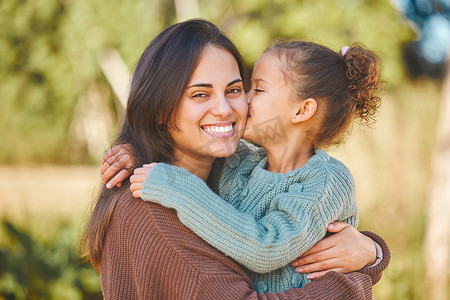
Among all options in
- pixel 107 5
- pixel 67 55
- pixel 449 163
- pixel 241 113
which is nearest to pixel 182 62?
pixel 241 113

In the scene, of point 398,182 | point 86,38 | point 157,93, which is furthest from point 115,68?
point 157,93

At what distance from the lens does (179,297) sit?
1.83 metres

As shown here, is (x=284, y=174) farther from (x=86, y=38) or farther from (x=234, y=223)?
(x=86, y=38)

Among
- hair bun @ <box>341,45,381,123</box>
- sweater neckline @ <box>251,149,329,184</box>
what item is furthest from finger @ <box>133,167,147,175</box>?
hair bun @ <box>341,45,381,123</box>

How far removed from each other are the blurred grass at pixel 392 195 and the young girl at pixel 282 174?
2715 millimetres

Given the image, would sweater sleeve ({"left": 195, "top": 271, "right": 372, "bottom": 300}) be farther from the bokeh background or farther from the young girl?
the bokeh background

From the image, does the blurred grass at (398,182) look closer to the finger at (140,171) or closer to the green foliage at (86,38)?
the finger at (140,171)

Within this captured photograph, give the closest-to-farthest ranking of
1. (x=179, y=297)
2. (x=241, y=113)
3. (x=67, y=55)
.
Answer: (x=179, y=297), (x=241, y=113), (x=67, y=55)

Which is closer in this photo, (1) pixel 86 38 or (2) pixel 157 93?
(2) pixel 157 93

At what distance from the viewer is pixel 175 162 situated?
7.54 feet

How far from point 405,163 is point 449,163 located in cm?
64

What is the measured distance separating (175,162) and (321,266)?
33.1 inches

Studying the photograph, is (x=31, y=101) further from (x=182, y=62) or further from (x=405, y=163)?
(x=182, y=62)

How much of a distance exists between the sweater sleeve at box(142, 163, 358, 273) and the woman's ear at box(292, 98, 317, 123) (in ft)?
1.59
